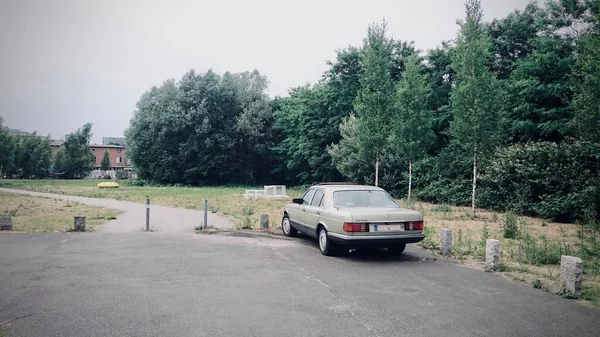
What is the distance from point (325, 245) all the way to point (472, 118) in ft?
40.4

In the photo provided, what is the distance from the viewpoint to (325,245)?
935 centimetres

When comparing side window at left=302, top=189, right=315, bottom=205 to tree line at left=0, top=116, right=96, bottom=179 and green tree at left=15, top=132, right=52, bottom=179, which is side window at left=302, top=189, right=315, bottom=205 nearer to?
tree line at left=0, top=116, right=96, bottom=179

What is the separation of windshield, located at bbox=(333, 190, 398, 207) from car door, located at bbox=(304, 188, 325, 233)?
0.54 m

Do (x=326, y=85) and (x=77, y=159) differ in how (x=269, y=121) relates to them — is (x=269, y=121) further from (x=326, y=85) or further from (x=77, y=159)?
(x=77, y=159)

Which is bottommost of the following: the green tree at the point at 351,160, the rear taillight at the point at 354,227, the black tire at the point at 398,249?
the black tire at the point at 398,249

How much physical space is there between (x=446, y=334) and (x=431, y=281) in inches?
101

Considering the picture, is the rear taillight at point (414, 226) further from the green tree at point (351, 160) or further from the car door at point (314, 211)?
the green tree at point (351, 160)

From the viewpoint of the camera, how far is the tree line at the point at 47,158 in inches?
2911

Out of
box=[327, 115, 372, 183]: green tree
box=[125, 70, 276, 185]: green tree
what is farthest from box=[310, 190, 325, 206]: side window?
box=[125, 70, 276, 185]: green tree

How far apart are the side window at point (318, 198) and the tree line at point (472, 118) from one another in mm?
11168

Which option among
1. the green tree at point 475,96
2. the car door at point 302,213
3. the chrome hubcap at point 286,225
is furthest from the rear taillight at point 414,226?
the green tree at point 475,96

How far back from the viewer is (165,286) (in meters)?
6.71

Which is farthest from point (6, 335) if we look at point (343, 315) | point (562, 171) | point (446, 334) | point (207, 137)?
point (207, 137)

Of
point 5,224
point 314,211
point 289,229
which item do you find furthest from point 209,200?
point 314,211
